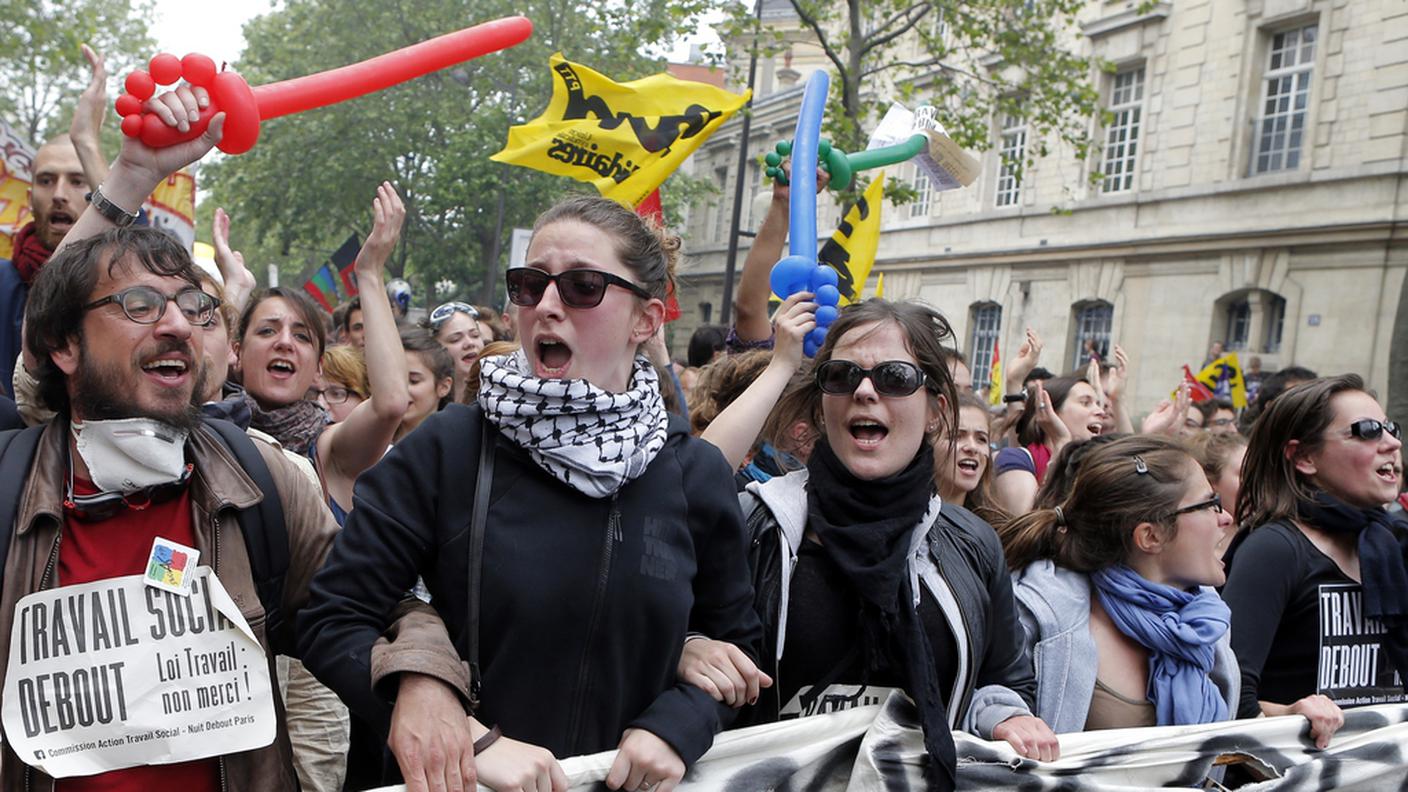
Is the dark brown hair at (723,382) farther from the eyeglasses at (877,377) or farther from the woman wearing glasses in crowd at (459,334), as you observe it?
the woman wearing glasses in crowd at (459,334)

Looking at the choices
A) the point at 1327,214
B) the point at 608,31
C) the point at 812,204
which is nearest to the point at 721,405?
the point at 812,204

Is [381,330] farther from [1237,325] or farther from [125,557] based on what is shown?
[1237,325]

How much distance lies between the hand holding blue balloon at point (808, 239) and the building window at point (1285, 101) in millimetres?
18771

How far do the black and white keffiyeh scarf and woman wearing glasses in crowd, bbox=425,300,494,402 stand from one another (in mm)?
3653

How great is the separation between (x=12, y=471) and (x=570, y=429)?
3.43 feet

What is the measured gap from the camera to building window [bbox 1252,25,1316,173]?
65.8 ft

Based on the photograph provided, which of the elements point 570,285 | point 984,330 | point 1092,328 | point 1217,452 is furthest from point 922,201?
point 570,285

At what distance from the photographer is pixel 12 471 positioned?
2.15 m

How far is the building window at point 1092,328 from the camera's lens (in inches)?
929

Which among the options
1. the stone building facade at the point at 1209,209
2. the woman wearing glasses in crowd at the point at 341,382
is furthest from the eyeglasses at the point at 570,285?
the stone building facade at the point at 1209,209

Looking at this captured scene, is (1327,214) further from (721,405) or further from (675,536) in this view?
(675,536)

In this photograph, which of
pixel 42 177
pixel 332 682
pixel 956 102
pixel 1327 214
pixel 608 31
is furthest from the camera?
pixel 608 31

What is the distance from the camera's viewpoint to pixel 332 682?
196 cm

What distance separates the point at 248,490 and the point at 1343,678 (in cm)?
301
